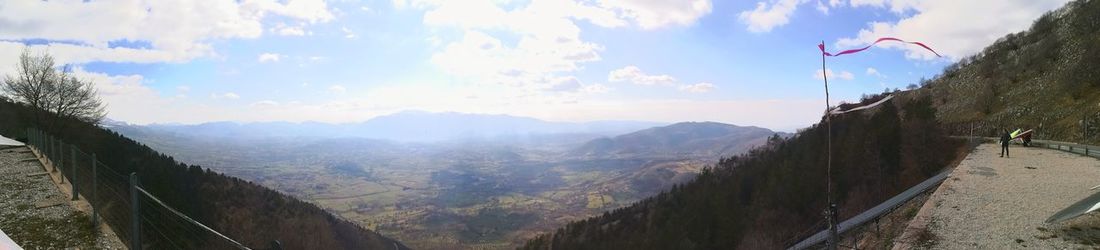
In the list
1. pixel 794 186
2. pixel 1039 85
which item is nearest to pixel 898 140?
pixel 794 186

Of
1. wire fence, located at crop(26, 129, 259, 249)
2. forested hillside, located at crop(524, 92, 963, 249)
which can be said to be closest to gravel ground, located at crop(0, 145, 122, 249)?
wire fence, located at crop(26, 129, 259, 249)

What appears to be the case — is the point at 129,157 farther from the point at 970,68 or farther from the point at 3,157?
the point at 970,68

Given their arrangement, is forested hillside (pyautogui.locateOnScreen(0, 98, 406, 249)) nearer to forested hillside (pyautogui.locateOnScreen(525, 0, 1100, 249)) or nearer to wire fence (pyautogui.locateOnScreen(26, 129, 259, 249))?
wire fence (pyautogui.locateOnScreen(26, 129, 259, 249))

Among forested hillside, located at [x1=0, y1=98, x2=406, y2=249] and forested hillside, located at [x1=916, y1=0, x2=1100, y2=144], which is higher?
forested hillside, located at [x1=916, y1=0, x2=1100, y2=144]

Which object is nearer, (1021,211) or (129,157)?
(1021,211)

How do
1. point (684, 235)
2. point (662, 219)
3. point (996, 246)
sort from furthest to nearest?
point (662, 219), point (684, 235), point (996, 246)

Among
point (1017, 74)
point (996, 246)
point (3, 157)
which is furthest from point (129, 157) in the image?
point (1017, 74)

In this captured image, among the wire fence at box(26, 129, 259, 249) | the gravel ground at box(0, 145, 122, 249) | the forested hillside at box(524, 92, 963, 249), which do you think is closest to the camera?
the wire fence at box(26, 129, 259, 249)

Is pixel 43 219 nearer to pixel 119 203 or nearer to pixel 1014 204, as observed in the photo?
pixel 119 203
